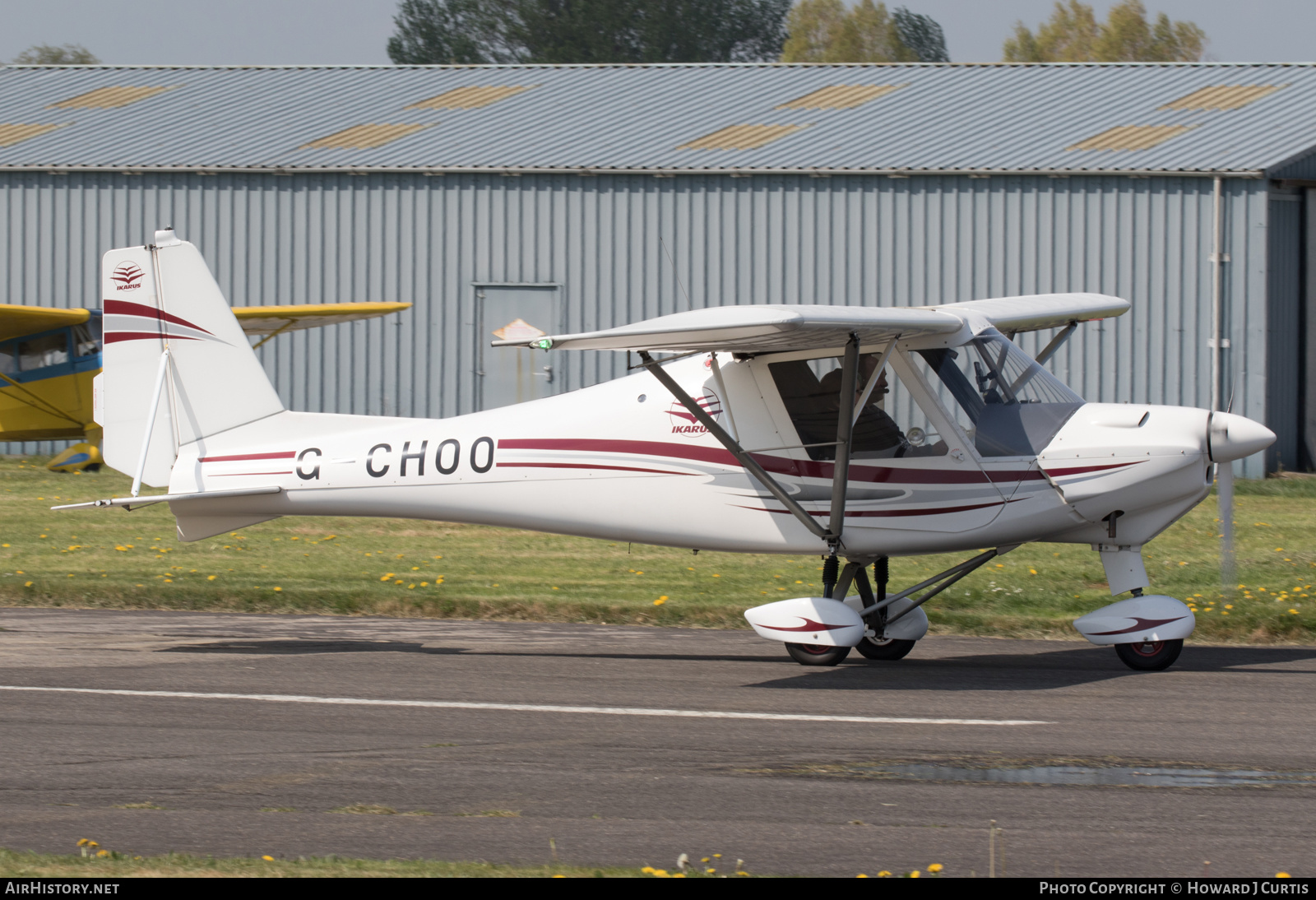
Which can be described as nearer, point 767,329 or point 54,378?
point 767,329

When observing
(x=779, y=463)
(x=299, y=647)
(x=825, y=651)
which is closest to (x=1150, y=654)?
(x=825, y=651)

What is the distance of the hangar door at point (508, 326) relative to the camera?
24.9 metres

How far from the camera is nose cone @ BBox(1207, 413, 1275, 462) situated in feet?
29.6

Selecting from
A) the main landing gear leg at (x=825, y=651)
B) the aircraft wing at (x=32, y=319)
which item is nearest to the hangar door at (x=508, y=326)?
the aircraft wing at (x=32, y=319)

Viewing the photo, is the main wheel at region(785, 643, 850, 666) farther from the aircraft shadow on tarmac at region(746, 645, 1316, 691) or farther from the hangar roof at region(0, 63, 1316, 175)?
the hangar roof at region(0, 63, 1316, 175)

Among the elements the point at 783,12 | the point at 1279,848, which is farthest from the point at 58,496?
the point at 783,12

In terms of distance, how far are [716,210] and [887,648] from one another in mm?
15060

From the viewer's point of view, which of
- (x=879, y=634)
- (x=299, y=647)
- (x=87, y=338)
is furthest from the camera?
(x=87, y=338)

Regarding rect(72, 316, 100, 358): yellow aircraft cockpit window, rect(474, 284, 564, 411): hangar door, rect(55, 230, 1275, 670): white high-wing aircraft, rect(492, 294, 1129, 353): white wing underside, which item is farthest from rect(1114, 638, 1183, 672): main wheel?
rect(72, 316, 100, 358): yellow aircraft cockpit window

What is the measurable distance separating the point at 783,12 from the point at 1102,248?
69870mm

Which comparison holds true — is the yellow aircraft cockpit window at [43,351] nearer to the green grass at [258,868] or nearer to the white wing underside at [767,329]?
the white wing underside at [767,329]

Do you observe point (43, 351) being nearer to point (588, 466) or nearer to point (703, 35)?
point (588, 466)

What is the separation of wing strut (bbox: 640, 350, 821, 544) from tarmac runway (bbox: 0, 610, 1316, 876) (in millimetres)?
962

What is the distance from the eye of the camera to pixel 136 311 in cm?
1063
